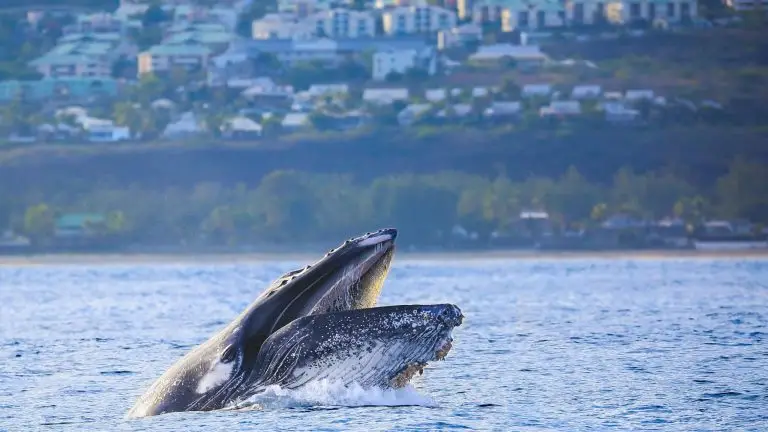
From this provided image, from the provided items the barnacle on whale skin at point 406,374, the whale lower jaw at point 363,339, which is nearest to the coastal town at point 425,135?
the barnacle on whale skin at point 406,374

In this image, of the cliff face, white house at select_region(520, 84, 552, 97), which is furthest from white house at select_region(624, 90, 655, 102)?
the cliff face

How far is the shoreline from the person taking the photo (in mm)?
130375

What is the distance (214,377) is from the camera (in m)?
19.3

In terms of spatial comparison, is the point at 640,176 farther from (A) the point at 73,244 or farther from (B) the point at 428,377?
(B) the point at 428,377

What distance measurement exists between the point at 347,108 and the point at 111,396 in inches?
6188

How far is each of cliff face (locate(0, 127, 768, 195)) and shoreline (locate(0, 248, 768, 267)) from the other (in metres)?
19.8

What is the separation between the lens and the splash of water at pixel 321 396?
64.1 ft

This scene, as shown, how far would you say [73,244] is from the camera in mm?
140375

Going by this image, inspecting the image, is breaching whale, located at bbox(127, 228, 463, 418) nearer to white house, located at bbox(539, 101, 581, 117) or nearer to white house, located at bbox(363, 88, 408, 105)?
white house, located at bbox(539, 101, 581, 117)

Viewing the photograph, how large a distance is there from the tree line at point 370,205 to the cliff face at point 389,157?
2.76 m

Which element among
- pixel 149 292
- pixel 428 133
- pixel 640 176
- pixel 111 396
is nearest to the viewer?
pixel 111 396

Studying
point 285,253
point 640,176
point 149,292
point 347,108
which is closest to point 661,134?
point 640,176

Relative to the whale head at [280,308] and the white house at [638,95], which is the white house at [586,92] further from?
the whale head at [280,308]

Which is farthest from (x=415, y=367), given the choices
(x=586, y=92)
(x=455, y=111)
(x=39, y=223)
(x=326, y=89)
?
(x=326, y=89)
